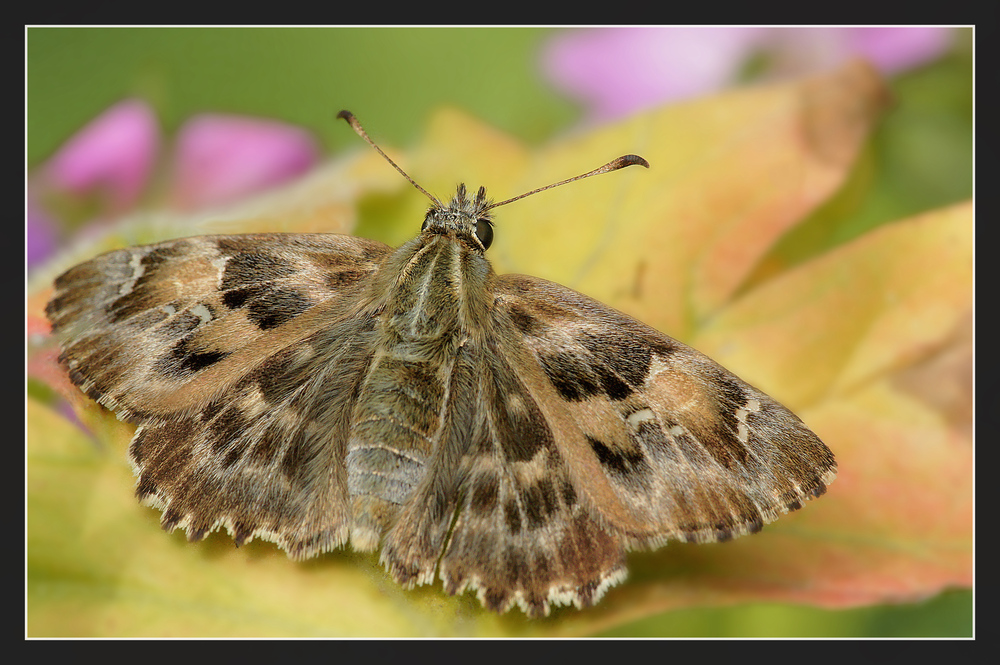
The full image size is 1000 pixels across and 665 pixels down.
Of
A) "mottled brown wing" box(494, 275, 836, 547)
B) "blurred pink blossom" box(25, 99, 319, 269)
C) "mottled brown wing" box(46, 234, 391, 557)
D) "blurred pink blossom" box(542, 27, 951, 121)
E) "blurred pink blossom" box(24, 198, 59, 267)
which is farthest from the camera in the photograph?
"blurred pink blossom" box(542, 27, 951, 121)

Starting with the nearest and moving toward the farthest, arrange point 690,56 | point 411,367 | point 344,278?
point 411,367
point 344,278
point 690,56

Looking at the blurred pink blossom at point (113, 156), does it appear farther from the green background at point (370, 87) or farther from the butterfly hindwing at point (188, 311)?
the butterfly hindwing at point (188, 311)

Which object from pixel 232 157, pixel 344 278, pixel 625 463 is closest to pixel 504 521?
pixel 625 463

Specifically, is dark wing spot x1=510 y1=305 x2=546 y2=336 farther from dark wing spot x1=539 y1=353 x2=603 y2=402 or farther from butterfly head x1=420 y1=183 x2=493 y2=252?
butterfly head x1=420 y1=183 x2=493 y2=252

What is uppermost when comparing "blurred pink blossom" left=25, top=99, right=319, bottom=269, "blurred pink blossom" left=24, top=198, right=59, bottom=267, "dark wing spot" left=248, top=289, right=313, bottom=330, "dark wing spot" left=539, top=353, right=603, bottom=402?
"blurred pink blossom" left=25, top=99, right=319, bottom=269

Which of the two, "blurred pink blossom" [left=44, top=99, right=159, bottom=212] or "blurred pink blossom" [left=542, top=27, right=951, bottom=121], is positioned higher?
"blurred pink blossom" [left=542, top=27, right=951, bottom=121]

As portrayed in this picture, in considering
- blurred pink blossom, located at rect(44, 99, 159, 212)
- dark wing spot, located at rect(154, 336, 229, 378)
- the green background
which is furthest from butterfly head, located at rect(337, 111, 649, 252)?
blurred pink blossom, located at rect(44, 99, 159, 212)

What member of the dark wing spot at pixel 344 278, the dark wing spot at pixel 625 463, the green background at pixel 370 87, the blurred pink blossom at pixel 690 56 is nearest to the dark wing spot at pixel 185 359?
the dark wing spot at pixel 344 278

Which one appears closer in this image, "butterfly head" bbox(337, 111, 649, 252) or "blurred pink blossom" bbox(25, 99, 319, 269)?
"butterfly head" bbox(337, 111, 649, 252)

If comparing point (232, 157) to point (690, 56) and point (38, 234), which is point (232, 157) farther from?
point (690, 56)
